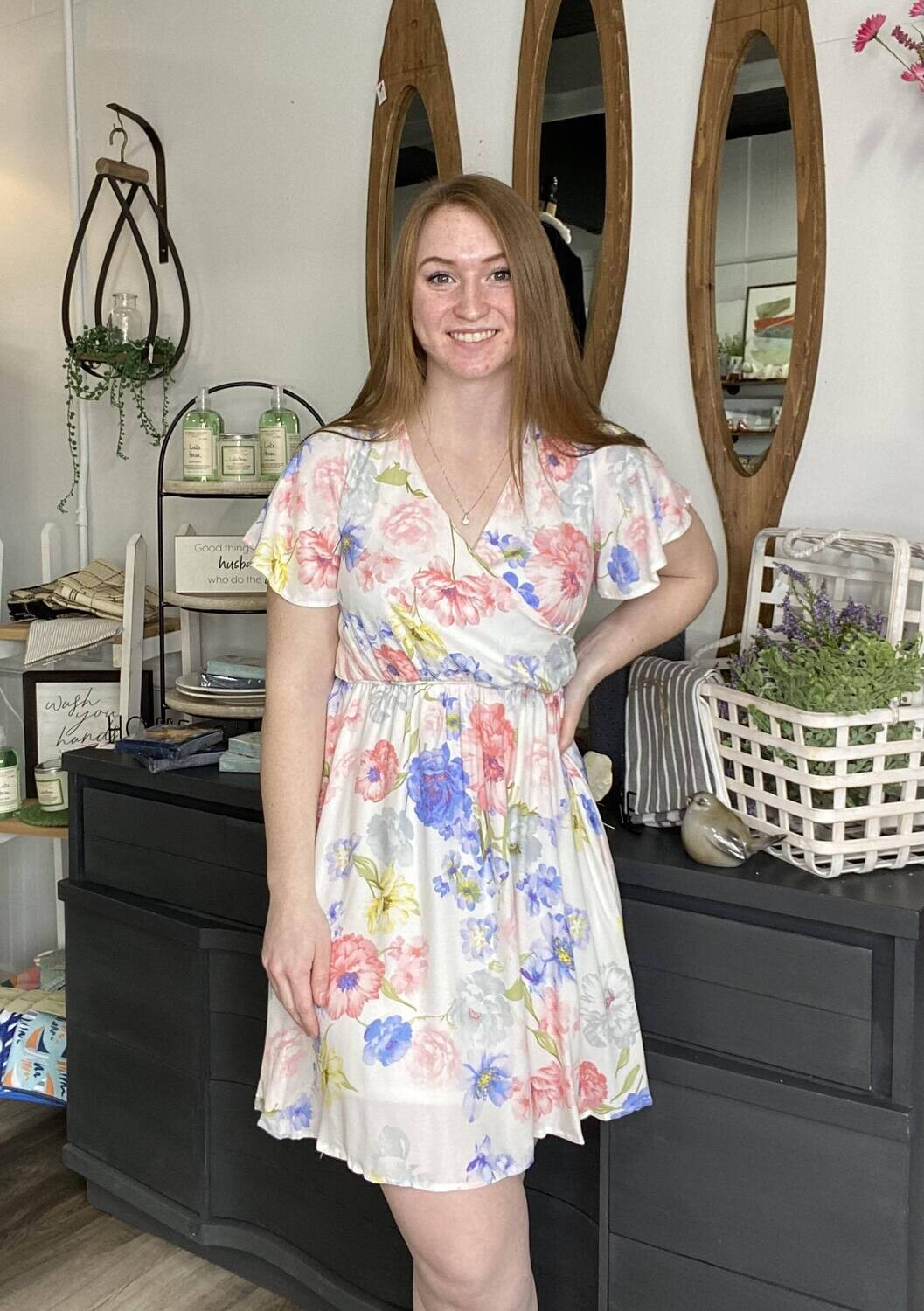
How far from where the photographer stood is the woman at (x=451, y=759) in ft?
4.50

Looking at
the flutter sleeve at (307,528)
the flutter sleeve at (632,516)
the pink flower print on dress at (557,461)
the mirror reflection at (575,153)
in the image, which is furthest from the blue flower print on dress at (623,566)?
the mirror reflection at (575,153)

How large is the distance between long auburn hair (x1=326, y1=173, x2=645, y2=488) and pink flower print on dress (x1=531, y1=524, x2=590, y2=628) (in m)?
0.09

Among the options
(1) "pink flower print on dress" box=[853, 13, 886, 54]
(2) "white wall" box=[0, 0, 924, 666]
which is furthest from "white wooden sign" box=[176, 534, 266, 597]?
(1) "pink flower print on dress" box=[853, 13, 886, 54]

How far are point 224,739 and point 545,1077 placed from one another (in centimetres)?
105

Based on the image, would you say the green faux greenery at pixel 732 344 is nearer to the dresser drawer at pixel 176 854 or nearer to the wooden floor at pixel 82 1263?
the dresser drawer at pixel 176 854

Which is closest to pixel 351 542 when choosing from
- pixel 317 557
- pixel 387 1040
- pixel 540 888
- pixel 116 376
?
A: pixel 317 557

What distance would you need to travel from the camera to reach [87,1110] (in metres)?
2.31

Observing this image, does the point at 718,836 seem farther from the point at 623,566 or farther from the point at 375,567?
the point at 375,567

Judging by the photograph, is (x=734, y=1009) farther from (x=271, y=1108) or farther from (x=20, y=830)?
(x=20, y=830)

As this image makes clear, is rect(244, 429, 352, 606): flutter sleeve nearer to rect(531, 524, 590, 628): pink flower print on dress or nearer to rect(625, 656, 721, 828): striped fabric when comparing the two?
rect(531, 524, 590, 628): pink flower print on dress

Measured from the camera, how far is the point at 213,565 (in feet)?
7.62

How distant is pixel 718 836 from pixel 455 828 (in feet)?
1.15

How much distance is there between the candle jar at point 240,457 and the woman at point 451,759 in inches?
36.3

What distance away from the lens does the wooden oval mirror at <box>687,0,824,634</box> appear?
73.5 inches
